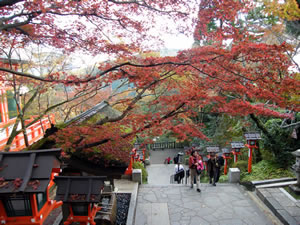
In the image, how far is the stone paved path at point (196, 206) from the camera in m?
6.74

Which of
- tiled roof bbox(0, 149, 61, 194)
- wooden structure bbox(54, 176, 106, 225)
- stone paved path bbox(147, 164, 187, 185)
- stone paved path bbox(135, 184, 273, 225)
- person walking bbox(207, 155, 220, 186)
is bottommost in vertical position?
stone paved path bbox(147, 164, 187, 185)

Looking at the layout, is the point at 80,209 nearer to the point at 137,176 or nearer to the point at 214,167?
the point at 137,176

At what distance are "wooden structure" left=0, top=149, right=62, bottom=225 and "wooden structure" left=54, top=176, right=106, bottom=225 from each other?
2.56 feet

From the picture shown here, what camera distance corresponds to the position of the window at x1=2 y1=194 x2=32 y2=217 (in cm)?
375

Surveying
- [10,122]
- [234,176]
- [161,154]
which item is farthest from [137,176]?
[161,154]

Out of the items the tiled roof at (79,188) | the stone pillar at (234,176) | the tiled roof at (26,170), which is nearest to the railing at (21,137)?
the tiled roof at (79,188)

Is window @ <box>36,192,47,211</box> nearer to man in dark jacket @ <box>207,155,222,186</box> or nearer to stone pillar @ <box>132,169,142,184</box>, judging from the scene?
stone pillar @ <box>132,169,142,184</box>

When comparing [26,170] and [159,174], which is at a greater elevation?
[26,170]

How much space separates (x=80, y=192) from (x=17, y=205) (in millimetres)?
1357

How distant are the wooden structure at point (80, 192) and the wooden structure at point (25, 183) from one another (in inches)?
30.8

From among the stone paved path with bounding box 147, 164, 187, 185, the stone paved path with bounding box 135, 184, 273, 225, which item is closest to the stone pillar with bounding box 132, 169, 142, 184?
the stone paved path with bounding box 135, 184, 273, 225

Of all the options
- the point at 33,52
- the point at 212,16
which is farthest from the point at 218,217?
the point at 33,52

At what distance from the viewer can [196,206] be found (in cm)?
758

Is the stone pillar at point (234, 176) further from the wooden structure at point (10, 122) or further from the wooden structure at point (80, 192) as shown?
the wooden structure at point (10, 122)
